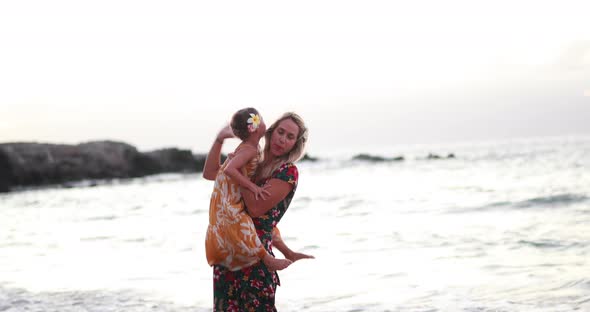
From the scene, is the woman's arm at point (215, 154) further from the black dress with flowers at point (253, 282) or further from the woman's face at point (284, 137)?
the black dress with flowers at point (253, 282)

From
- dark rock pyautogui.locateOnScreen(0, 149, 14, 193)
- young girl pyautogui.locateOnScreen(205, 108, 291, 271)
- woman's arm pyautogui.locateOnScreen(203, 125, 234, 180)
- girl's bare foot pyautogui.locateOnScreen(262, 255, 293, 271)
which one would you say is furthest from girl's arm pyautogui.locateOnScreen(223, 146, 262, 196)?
dark rock pyautogui.locateOnScreen(0, 149, 14, 193)

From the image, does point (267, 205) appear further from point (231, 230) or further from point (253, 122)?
point (253, 122)

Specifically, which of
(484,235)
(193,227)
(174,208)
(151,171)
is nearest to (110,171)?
(151,171)

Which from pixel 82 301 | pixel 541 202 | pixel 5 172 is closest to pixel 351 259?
pixel 82 301

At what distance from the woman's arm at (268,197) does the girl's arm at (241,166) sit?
45mm

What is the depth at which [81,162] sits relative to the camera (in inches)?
2030

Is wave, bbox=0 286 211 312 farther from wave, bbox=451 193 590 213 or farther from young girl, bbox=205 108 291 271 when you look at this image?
wave, bbox=451 193 590 213

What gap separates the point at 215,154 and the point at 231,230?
528mm

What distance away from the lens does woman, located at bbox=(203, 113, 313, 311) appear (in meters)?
3.37

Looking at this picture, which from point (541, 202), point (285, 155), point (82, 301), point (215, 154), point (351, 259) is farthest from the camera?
point (541, 202)

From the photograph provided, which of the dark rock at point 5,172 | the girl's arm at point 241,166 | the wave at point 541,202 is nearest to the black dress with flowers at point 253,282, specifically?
the girl's arm at point 241,166

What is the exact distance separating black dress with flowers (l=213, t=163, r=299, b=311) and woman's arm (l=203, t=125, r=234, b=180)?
17.6 inches

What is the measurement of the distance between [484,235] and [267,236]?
8.90 meters

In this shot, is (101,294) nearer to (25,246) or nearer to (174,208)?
(25,246)
